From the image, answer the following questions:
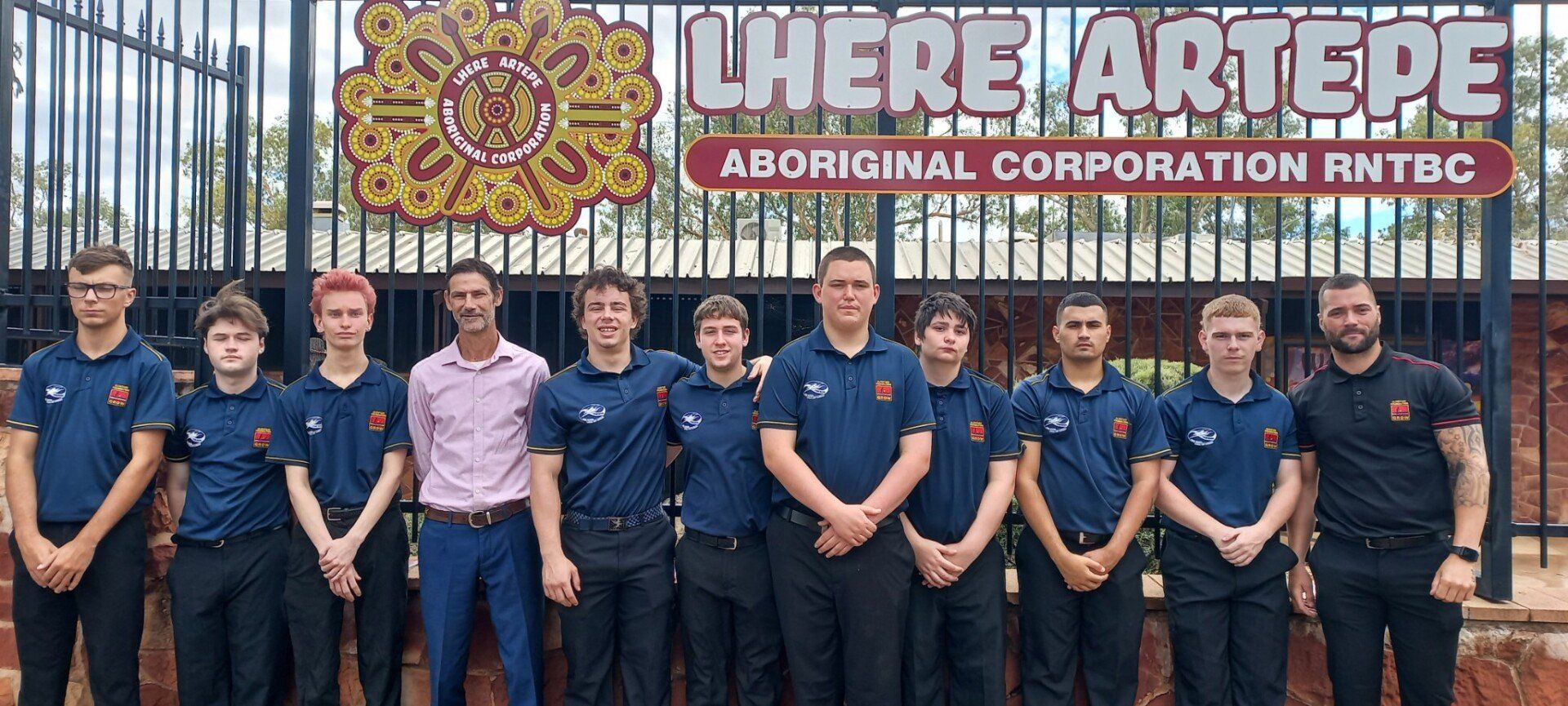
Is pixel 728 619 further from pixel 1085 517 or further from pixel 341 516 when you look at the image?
pixel 341 516

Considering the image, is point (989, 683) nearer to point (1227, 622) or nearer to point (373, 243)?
point (1227, 622)

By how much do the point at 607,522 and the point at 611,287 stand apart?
840 mm

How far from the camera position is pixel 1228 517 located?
3.29m

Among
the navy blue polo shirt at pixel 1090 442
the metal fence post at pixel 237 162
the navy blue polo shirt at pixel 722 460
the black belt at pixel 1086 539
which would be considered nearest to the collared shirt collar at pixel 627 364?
the navy blue polo shirt at pixel 722 460

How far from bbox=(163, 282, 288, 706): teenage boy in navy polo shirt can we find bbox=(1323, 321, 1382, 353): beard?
3903mm

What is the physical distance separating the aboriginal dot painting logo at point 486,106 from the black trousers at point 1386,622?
10.3 feet

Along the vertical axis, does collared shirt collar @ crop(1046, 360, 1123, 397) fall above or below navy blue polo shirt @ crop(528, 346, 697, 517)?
above

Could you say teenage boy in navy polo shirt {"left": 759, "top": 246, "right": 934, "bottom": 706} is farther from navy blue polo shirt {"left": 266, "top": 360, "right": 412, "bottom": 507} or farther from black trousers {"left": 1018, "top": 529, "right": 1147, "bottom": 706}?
navy blue polo shirt {"left": 266, "top": 360, "right": 412, "bottom": 507}

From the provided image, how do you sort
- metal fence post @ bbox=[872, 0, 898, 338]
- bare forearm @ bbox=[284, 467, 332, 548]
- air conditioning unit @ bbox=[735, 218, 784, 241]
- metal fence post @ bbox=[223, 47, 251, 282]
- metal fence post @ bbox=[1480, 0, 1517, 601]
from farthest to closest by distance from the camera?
air conditioning unit @ bbox=[735, 218, 784, 241] → metal fence post @ bbox=[223, 47, 251, 282] → metal fence post @ bbox=[872, 0, 898, 338] → metal fence post @ bbox=[1480, 0, 1517, 601] → bare forearm @ bbox=[284, 467, 332, 548]

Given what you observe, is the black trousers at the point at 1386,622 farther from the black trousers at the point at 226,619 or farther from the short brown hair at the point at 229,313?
the short brown hair at the point at 229,313

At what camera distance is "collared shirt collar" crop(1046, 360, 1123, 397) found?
3348mm

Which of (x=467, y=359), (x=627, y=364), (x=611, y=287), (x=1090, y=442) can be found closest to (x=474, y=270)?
(x=467, y=359)

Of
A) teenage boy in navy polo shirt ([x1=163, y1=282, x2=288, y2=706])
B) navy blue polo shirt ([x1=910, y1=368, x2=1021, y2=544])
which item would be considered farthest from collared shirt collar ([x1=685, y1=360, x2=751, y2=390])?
teenage boy in navy polo shirt ([x1=163, y1=282, x2=288, y2=706])

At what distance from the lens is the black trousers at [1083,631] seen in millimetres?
3209
